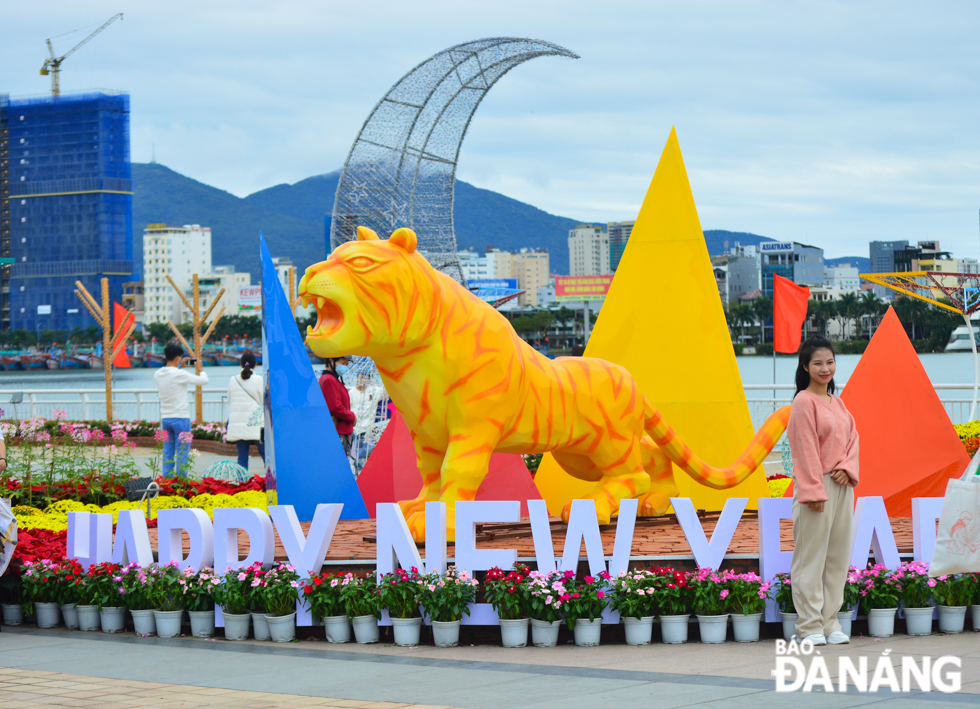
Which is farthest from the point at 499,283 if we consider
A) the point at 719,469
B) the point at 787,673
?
the point at 787,673

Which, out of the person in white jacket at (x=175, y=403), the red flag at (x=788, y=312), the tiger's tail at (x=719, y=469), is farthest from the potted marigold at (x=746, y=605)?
the red flag at (x=788, y=312)

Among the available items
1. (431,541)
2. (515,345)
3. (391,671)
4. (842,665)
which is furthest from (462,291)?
(842,665)

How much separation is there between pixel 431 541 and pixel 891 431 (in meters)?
4.08

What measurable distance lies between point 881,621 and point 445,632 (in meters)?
2.40

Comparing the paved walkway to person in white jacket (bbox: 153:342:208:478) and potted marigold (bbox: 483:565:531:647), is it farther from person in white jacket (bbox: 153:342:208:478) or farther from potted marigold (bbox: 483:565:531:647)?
person in white jacket (bbox: 153:342:208:478)

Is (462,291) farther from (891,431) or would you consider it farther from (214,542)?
(891,431)

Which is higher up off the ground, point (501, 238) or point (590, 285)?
point (501, 238)

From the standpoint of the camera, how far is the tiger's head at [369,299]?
6547 millimetres

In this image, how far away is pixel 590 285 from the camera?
5353 cm

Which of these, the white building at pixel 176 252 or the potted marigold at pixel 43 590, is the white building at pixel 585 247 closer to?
the white building at pixel 176 252

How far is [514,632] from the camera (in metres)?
5.97

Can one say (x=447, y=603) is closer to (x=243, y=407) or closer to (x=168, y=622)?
(x=168, y=622)

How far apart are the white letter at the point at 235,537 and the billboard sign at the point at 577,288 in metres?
45.2

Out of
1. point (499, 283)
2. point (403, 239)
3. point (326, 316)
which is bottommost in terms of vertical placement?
point (326, 316)
